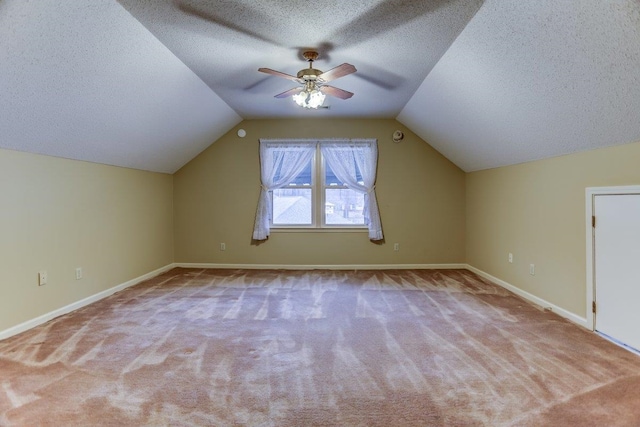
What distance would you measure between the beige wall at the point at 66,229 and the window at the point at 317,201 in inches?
78.9

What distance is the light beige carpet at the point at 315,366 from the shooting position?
1896 mm

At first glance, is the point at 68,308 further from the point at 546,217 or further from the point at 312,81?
the point at 546,217

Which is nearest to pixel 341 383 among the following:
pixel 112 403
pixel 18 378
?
pixel 112 403

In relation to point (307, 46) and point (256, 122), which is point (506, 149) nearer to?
point (307, 46)

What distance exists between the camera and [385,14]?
2.53m

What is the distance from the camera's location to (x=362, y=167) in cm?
567

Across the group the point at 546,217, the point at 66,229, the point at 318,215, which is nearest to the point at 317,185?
the point at 318,215

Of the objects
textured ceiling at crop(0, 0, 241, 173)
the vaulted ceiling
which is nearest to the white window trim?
the vaulted ceiling

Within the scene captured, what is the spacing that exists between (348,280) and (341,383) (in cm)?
277

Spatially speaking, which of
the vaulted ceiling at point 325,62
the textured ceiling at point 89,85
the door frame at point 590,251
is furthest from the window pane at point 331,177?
the door frame at point 590,251

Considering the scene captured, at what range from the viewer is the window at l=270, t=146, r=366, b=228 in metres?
5.79

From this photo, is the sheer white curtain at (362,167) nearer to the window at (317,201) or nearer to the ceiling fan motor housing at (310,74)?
the window at (317,201)

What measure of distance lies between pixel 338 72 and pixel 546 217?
2652 mm

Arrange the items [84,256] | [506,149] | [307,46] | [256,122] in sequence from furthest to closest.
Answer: [256,122] → [506,149] → [84,256] → [307,46]
